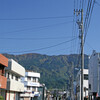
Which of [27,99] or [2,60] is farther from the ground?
[2,60]

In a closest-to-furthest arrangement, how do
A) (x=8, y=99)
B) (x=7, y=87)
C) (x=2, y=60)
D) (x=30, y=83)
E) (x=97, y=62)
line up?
(x=2, y=60) → (x=7, y=87) → (x=8, y=99) → (x=97, y=62) → (x=30, y=83)

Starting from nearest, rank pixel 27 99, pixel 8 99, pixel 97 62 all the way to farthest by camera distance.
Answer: pixel 8 99 → pixel 97 62 → pixel 27 99

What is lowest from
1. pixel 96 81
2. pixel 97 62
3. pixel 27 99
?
pixel 27 99

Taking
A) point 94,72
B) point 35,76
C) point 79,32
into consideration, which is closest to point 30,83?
point 35,76

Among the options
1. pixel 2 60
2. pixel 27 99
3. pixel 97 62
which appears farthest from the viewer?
pixel 27 99

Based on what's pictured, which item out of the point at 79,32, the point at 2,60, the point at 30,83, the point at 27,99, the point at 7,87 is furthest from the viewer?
the point at 30,83

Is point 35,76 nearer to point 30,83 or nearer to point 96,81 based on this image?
point 30,83

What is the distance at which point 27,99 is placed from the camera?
73812mm

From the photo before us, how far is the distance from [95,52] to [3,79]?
1673 cm

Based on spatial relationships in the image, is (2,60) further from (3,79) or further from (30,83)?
(30,83)

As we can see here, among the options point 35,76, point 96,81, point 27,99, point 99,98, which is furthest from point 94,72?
point 35,76

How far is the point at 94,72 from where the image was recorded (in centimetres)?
4066

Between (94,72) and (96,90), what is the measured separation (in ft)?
10.7

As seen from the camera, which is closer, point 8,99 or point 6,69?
point 6,69
